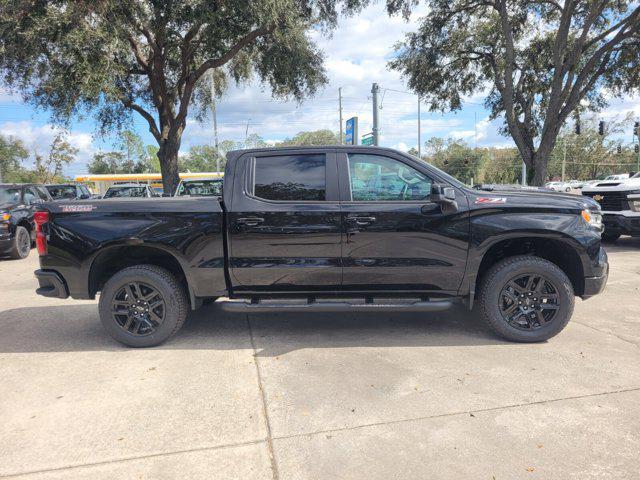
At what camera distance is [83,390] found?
351 centimetres

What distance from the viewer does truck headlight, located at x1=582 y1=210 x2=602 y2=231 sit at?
418 cm

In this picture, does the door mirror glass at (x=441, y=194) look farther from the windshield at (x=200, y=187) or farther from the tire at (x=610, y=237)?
the windshield at (x=200, y=187)

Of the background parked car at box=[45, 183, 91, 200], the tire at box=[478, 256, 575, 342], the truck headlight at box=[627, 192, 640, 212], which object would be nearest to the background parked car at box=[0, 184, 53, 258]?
the background parked car at box=[45, 183, 91, 200]

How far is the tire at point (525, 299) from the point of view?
165 inches

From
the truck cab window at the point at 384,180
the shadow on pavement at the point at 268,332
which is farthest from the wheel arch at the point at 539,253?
the truck cab window at the point at 384,180

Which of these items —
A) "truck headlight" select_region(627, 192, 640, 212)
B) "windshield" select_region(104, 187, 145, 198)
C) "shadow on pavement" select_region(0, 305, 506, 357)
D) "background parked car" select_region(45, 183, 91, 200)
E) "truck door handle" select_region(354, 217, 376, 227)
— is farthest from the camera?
"background parked car" select_region(45, 183, 91, 200)

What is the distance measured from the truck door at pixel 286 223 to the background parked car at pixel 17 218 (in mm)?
7736

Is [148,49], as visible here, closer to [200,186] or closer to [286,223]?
[200,186]

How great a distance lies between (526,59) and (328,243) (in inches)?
676

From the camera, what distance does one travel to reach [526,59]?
57.5 ft

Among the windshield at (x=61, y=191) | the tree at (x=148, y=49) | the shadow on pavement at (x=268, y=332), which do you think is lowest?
the shadow on pavement at (x=268, y=332)

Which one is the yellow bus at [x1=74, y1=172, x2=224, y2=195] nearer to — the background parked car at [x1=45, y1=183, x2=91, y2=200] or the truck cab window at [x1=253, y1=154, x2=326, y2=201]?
the background parked car at [x1=45, y1=183, x2=91, y2=200]

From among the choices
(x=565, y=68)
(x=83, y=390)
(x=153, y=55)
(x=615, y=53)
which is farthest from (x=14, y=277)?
(x=615, y=53)

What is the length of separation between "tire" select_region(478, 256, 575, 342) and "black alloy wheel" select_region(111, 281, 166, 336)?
316cm
